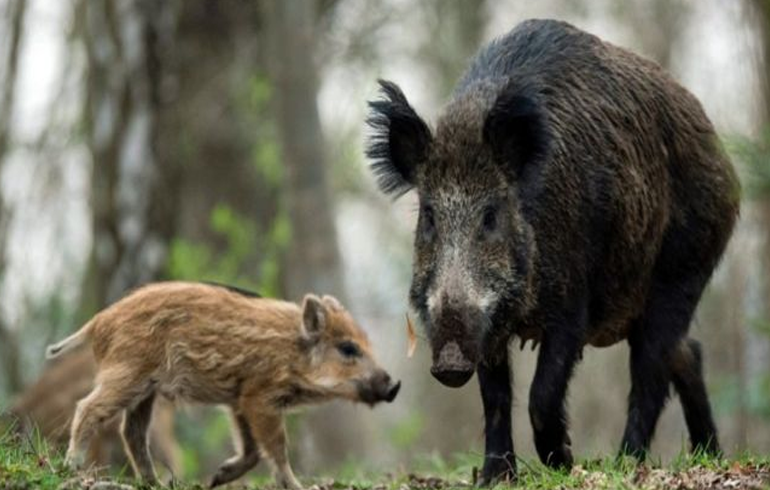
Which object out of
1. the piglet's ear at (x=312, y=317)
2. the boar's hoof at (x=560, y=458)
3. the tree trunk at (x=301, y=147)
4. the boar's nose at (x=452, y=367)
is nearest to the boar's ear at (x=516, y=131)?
the boar's nose at (x=452, y=367)

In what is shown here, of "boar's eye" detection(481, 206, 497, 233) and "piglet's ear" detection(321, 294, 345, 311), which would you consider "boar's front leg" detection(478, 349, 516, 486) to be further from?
"piglet's ear" detection(321, 294, 345, 311)

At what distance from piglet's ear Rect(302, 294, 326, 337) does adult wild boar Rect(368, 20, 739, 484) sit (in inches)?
56.3

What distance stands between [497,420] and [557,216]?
3.99 ft

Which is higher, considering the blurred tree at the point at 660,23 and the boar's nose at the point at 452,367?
the blurred tree at the point at 660,23

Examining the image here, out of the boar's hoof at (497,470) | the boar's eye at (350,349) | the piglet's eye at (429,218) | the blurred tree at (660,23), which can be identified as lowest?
the boar's hoof at (497,470)

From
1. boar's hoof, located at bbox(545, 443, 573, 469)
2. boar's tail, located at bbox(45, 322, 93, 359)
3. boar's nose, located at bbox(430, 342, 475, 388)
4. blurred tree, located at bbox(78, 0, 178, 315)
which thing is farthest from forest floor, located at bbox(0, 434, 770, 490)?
blurred tree, located at bbox(78, 0, 178, 315)

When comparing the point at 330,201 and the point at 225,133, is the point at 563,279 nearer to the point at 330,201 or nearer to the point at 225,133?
the point at 330,201

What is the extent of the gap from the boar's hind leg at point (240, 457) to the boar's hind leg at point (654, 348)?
2410mm

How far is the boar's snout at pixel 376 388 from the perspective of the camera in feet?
36.0

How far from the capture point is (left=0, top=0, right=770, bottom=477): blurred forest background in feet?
54.9

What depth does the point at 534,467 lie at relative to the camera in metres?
9.18

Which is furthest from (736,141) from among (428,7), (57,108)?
(428,7)

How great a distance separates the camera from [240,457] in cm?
1040

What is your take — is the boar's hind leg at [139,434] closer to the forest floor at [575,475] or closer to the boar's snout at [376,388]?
the forest floor at [575,475]
